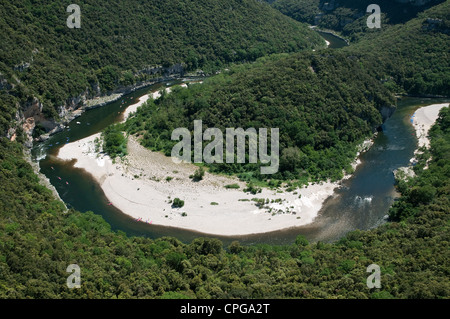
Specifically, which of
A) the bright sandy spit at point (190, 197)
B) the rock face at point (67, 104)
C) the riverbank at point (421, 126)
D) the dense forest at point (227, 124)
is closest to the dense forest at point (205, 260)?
the dense forest at point (227, 124)

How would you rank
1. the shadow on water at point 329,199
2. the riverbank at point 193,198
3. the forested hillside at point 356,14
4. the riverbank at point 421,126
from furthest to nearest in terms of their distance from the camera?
the forested hillside at point 356,14 → the riverbank at point 421,126 → the riverbank at point 193,198 → the shadow on water at point 329,199

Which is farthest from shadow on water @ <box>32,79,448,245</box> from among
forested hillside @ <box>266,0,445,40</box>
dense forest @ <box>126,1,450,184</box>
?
forested hillside @ <box>266,0,445,40</box>

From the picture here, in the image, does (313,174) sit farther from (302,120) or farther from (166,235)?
(166,235)

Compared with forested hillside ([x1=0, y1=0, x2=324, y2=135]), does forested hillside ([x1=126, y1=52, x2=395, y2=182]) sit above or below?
below

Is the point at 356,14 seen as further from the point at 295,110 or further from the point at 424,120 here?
the point at 295,110

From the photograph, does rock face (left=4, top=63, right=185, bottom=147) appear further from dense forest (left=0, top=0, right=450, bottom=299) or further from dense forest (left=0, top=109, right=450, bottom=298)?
dense forest (left=0, top=109, right=450, bottom=298)

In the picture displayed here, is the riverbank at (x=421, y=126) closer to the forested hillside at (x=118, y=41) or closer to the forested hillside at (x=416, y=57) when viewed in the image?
the forested hillside at (x=416, y=57)
